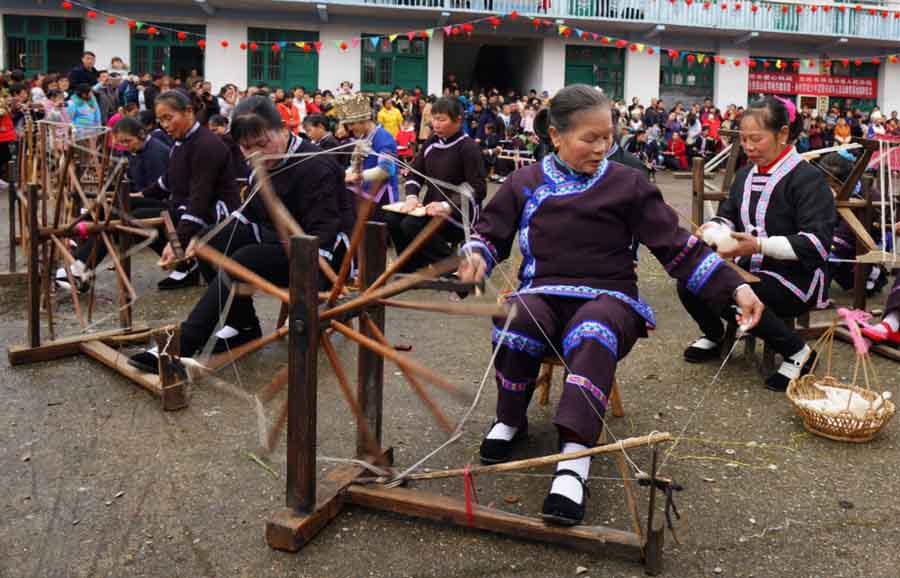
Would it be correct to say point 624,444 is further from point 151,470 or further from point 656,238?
point 151,470

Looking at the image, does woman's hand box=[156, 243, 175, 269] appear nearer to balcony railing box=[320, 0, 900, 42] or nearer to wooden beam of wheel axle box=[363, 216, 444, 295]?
wooden beam of wheel axle box=[363, 216, 444, 295]

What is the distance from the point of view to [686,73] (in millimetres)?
27219

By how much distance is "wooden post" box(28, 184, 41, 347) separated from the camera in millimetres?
4637

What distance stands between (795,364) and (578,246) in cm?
174

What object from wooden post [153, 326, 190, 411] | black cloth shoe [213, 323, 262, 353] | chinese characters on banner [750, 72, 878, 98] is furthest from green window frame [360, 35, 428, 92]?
wooden post [153, 326, 190, 411]

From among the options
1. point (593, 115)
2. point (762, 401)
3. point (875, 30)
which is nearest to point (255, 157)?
point (593, 115)

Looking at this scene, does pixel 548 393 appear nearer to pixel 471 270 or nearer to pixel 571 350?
pixel 571 350

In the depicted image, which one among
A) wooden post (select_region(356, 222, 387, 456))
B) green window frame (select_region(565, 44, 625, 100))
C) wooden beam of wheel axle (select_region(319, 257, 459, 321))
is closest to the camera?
wooden beam of wheel axle (select_region(319, 257, 459, 321))

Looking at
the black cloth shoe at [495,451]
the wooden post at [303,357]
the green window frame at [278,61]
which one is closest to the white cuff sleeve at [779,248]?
the black cloth shoe at [495,451]

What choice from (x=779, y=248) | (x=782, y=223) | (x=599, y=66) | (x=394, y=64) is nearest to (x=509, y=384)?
(x=779, y=248)

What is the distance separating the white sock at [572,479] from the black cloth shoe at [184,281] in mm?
4600

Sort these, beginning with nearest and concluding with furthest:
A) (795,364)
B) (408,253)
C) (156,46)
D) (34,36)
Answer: (408,253) → (795,364) → (34,36) → (156,46)

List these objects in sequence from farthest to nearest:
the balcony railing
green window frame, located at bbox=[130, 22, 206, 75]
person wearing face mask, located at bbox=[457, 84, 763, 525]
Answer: the balcony railing, green window frame, located at bbox=[130, 22, 206, 75], person wearing face mask, located at bbox=[457, 84, 763, 525]

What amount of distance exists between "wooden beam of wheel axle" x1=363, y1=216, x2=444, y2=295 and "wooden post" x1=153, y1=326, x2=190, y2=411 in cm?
149
